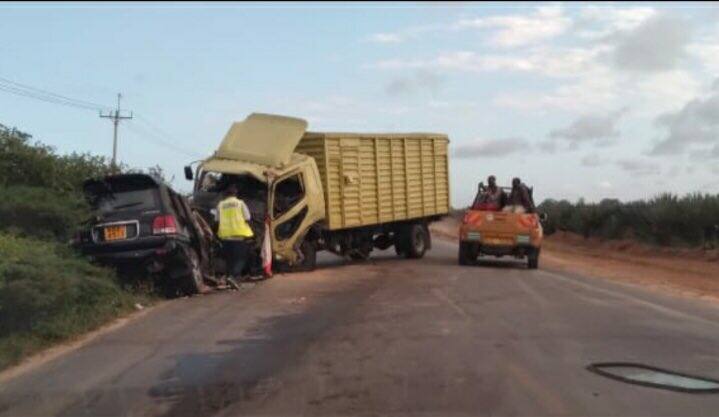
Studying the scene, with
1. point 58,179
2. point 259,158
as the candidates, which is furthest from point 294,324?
point 259,158

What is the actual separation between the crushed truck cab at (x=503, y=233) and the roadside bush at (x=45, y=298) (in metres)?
10.7

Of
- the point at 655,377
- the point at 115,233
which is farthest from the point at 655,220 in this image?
the point at 655,377

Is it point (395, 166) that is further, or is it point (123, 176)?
point (395, 166)

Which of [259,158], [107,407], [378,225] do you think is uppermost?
[259,158]

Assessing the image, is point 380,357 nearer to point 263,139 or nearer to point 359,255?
point 263,139

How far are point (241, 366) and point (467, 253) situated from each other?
13961 mm

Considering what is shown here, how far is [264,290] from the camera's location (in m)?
15.4

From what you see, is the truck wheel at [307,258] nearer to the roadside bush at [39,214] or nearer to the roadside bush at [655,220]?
the roadside bush at [39,214]

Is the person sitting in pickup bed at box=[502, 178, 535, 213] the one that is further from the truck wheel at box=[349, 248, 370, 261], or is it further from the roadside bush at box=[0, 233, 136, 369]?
the roadside bush at box=[0, 233, 136, 369]

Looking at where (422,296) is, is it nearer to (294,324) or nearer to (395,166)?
(294,324)

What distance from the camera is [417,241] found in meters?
24.7

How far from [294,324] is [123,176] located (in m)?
4.39

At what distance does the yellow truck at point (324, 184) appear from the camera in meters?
18.5

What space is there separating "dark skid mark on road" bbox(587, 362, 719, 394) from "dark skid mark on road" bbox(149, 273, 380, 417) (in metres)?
2.95
